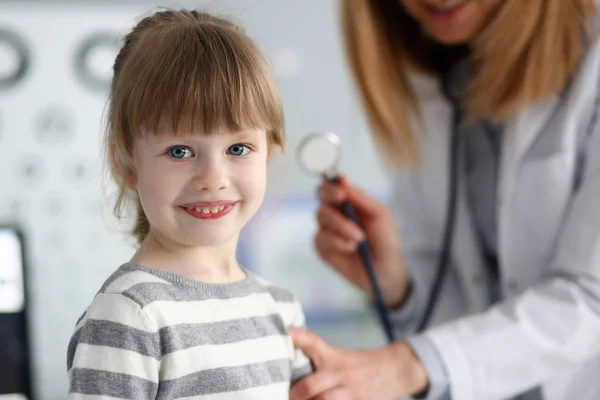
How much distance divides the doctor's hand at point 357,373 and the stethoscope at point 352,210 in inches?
5.2

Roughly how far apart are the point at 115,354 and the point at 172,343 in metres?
0.04

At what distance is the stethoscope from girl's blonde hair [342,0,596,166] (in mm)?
84

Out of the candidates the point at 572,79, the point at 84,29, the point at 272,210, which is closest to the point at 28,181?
the point at 84,29

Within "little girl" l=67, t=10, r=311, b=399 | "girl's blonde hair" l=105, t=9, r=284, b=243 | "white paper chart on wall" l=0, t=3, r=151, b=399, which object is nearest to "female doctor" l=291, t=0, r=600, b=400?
"little girl" l=67, t=10, r=311, b=399

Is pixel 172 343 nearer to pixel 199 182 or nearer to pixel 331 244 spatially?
pixel 199 182

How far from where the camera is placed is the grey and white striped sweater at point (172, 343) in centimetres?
48

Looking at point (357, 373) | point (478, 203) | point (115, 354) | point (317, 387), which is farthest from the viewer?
point (478, 203)

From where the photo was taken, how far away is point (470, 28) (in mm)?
959

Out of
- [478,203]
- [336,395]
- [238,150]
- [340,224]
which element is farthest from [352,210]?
[238,150]

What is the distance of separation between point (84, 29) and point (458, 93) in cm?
62

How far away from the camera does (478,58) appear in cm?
102

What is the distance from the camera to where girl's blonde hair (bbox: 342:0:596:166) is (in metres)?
0.92

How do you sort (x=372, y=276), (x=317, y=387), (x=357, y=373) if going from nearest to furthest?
(x=317, y=387) → (x=357, y=373) → (x=372, y=276)

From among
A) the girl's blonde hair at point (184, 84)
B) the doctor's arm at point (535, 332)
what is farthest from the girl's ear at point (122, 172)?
the doctor's arm at point (535, 332)
